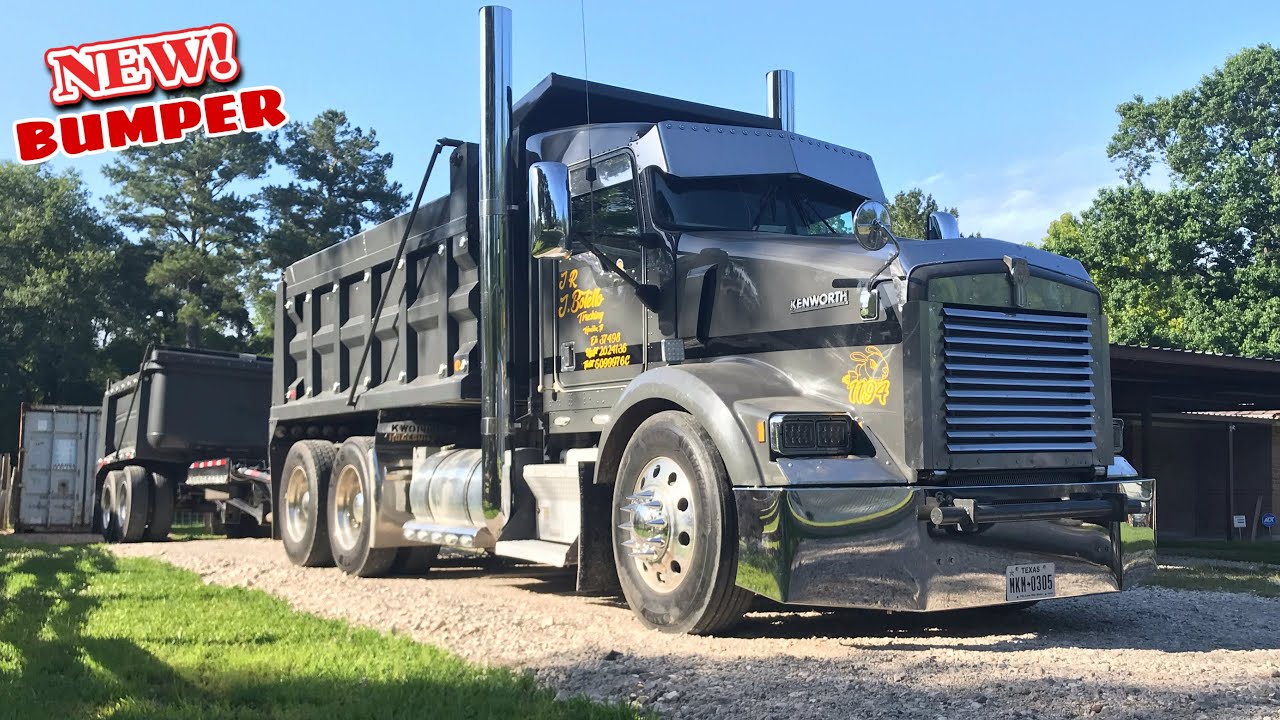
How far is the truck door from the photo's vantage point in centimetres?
757

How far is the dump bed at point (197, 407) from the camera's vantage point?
54.0 feet

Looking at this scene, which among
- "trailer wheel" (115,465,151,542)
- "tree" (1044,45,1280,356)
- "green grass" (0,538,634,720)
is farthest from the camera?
"tree" (1044,45,1280,356)

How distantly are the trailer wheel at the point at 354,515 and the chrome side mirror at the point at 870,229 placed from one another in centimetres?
541

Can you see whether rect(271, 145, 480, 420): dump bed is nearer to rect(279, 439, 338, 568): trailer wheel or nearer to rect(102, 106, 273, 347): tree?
rect(279, 439, 338, 568): trailer wheel

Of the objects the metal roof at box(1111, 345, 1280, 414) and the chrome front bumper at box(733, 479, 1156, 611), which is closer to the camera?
the chrome front bumper at box(733, 479, 1156, 611)

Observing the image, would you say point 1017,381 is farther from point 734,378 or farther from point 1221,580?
point 1221,580

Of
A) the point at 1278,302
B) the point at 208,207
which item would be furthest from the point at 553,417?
the point at 208,207

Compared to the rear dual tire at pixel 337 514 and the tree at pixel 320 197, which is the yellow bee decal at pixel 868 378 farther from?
the tree at pixel 320 197

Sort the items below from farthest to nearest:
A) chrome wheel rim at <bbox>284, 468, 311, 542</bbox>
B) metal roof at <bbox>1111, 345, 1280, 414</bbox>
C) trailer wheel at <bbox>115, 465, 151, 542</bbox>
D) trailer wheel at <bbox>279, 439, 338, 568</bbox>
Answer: trailer wheel at <bbox>115, 465, 151, 542</bbox>, metal roof at <bbox>1111, 345, 1280, 414</bbox>, chrome wheel rim at <bbox>284, 468, 311, 542</bbox>, trailer wheel at <bbox>279, 439, 338, 568</bbox>

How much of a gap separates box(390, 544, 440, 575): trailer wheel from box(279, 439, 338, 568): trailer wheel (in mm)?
850

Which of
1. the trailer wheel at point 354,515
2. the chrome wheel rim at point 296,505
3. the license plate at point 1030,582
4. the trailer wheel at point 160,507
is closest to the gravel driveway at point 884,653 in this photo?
the license plate at point 1030,582

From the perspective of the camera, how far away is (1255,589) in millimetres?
9953

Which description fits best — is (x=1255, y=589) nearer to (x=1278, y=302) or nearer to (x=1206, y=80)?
(x=1278, y=302)

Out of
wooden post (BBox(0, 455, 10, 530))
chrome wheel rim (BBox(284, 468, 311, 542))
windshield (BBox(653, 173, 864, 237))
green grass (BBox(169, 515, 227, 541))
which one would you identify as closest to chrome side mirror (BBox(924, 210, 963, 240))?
windshield (BBox(653, 173, 864, 237))
